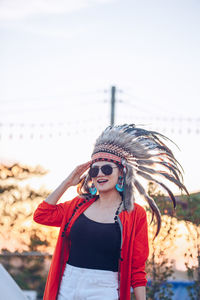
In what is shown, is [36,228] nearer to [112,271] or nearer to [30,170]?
[30,170]

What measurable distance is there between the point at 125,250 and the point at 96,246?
0.23m

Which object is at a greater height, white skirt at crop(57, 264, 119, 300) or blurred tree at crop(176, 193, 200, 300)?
white skirt at crop(57, 264, 119, 300)

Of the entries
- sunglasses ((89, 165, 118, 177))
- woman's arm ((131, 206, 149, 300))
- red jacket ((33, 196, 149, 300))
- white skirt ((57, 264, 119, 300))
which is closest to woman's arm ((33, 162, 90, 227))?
red jacket ((33, 196, 149, 300))

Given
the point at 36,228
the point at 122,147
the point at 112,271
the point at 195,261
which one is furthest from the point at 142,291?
the point at 36,228

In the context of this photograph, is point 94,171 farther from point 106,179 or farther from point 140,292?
point 140,292

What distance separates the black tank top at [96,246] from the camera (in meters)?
2.96

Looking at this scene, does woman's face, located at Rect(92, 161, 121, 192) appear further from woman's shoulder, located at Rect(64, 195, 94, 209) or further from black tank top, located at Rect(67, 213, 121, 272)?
black tank top, located at Rect(67, 213, 121, 272)

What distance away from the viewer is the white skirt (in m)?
2.82

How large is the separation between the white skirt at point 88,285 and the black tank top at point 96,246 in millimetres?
45

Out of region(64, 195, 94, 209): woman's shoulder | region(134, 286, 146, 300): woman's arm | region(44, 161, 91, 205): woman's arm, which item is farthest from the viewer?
region(64, 195, 94, 209): woman's shoulder

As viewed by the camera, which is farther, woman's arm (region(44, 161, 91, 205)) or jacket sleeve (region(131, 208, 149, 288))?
woman's arm (region(44, 161, 91, 205))

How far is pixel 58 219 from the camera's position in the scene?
10.9 feet

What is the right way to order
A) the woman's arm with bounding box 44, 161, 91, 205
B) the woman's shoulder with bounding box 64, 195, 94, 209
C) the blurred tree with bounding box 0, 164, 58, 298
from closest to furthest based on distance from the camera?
the woman's arm with bounding box 44, 161, 91, 205 < the woman's shoulder with bounding box 64, 195, 94, 209 < the blurred tree with bounding box 0, 164, 58, 298

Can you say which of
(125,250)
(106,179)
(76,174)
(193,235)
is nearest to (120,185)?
(106,179)
